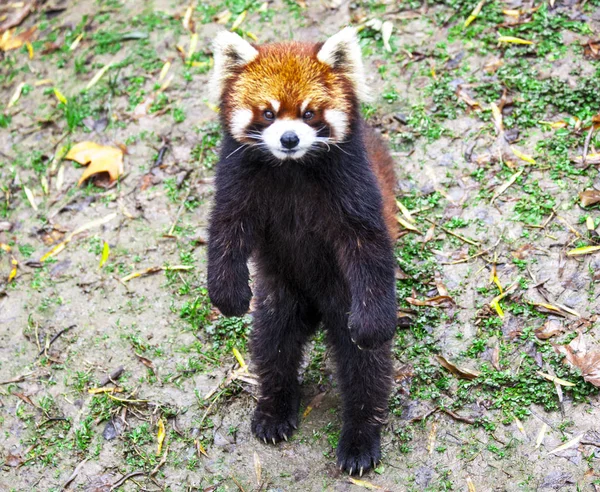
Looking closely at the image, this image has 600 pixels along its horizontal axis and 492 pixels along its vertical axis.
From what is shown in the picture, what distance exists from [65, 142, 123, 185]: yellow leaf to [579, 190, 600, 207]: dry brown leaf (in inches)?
146

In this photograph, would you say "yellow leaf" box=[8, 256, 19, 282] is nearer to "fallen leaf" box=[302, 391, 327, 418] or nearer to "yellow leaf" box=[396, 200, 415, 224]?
"fallen leaf" box=[302, 391, 327, 418]

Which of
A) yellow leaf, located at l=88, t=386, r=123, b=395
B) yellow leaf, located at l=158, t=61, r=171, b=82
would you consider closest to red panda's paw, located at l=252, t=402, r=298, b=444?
yellow leaf, located at l=88, t=386, r=123, b=395

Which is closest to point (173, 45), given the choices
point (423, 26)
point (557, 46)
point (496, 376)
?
point (423, 26)

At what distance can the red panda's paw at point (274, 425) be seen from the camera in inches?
197

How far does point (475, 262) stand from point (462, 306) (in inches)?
15.2

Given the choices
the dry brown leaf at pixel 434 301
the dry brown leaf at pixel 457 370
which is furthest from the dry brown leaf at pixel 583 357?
the dry brown leaf at pixel 434 301

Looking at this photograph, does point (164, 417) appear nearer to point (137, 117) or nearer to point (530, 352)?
point (530, 352)

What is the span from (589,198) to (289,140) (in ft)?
8.61

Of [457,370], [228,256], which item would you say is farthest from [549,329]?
[228,256]

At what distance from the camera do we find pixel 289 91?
4.08 metres

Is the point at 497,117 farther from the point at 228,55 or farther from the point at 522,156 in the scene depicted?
the point at 228,55

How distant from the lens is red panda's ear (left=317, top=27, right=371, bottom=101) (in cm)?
421

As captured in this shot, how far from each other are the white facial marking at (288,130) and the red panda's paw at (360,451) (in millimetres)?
1750

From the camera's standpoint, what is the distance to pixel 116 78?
7285mm
